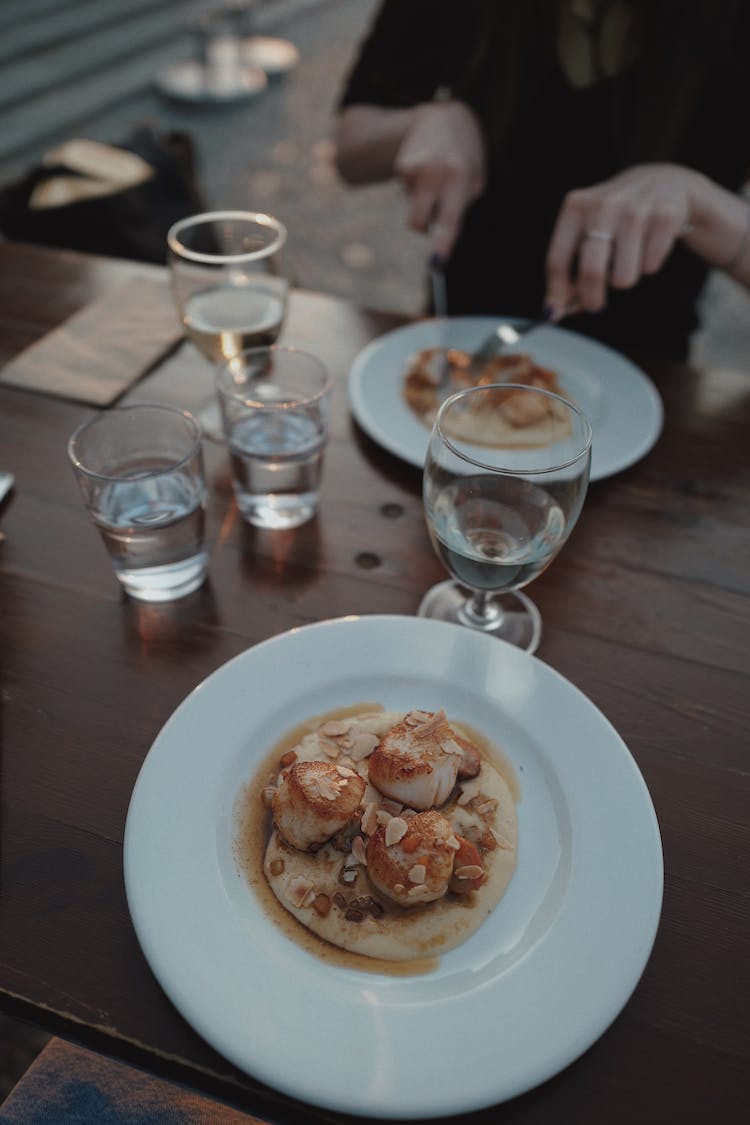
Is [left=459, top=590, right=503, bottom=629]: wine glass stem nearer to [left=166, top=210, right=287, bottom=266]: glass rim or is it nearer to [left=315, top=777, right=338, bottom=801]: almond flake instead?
[left=315, top=777, right=338, bottom=801]: almond flake

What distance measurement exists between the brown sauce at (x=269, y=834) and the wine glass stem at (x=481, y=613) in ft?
0.57

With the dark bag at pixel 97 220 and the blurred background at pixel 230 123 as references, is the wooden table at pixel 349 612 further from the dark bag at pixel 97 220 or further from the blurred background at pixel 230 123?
the blurred background at pixel 230 123

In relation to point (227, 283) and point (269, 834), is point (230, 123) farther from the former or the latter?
→ point (269, 834)

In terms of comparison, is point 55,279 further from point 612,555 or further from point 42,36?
point 42,36

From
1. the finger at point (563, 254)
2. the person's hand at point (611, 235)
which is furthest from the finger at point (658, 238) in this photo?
the finger at point (563, 254)

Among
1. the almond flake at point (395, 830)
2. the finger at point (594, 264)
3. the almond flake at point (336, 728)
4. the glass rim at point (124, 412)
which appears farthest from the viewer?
the finger at point (594, 264)

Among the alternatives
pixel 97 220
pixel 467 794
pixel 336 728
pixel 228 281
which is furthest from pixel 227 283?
pixel 97 220

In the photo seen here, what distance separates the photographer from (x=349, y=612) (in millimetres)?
976

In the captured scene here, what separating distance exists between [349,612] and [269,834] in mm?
314

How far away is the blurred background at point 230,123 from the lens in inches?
148

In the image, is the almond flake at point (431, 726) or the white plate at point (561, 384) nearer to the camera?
the almond flake at point (431, 726)

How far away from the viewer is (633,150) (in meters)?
1.59

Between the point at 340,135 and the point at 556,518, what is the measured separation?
143 cm

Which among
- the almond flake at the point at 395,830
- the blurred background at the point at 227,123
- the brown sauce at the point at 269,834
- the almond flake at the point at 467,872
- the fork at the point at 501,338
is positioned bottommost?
the blurred background at the point at 227,123
